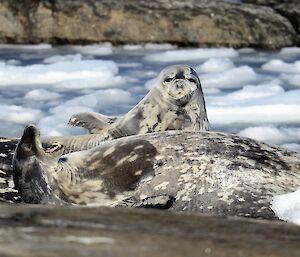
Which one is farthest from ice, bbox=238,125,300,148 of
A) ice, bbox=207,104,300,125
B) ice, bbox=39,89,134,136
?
ice, bbox=39,89,134,136

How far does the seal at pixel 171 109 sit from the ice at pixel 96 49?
502cm

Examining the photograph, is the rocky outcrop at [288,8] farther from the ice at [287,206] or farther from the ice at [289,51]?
the ice at [287,206]

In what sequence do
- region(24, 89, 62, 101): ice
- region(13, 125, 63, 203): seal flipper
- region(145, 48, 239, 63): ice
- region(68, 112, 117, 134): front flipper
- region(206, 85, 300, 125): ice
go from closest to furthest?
region(13, 125, 63, 203): seal flipper < region(68, 112, 117, 134): front flipper < region(206, 85, 300, 125): ice < region(24, 89, 62, 101): ice < region(145, 48, 239, 63): ice

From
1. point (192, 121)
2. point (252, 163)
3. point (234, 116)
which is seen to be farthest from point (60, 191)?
point (234, 116)

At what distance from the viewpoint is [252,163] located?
3.75 meters

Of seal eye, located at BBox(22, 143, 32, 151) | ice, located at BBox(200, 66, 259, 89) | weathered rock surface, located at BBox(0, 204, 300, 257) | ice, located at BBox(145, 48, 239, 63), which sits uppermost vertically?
weathered rock surface, located at BBox(0, 204, 300, 257)

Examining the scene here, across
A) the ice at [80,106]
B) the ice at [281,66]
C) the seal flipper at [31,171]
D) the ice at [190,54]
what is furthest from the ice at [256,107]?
the seal flipper at [31,171]

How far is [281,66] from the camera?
366 inches

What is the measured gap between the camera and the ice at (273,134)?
6039 mm

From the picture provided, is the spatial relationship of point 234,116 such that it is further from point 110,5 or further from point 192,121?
point 110,5

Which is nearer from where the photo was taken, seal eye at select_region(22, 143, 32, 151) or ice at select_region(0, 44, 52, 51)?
seal eye at select_region(22, 143, 32, 151)

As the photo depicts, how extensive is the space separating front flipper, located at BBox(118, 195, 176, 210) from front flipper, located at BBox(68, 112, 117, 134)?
5.47 feet

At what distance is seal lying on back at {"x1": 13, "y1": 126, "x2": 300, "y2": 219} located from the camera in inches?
143

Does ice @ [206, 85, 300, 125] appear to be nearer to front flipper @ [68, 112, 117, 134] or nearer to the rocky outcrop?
front flipper @ [68, 112, 117, 134]
